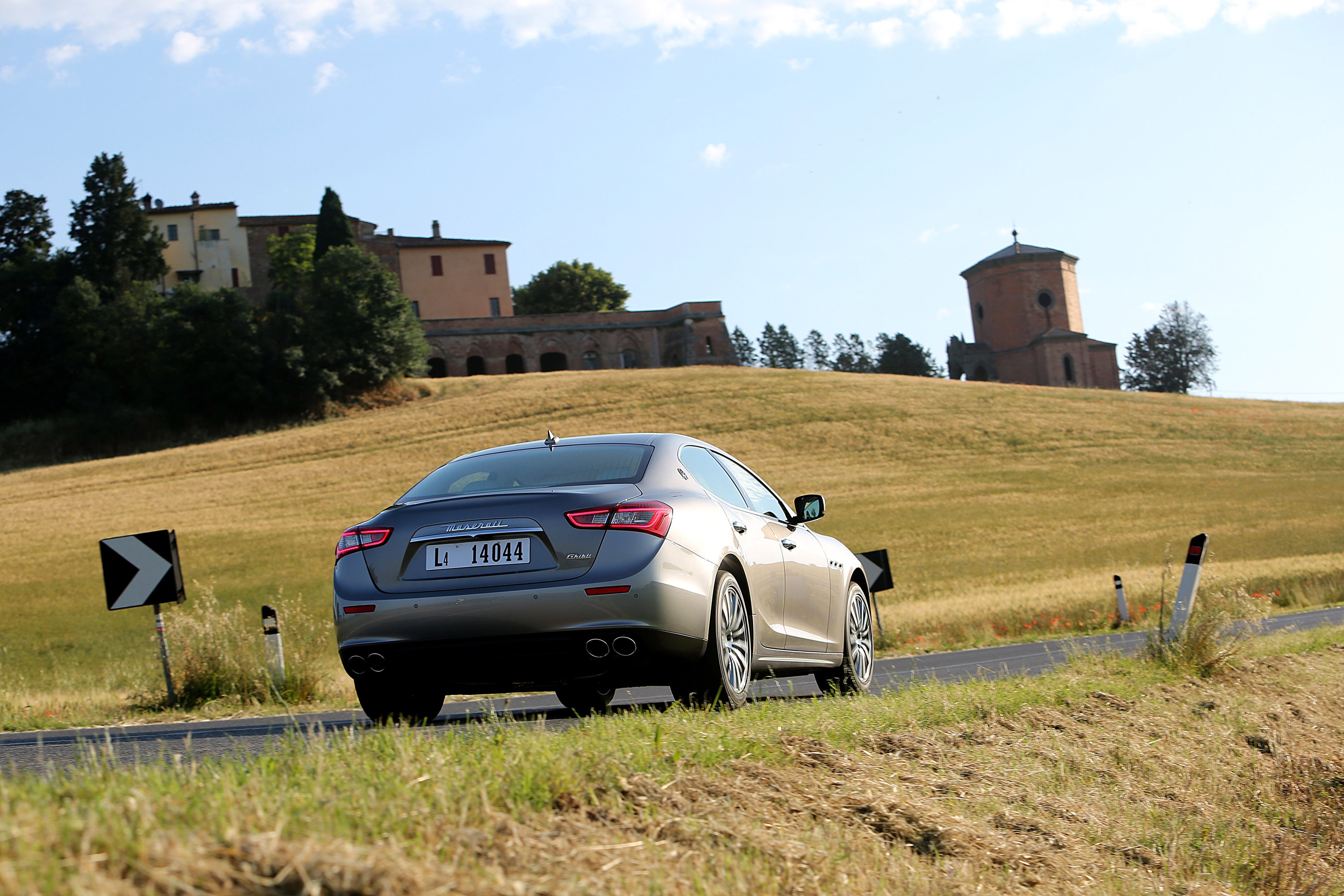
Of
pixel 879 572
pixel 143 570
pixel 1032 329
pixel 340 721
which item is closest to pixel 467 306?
pixel 1032 329

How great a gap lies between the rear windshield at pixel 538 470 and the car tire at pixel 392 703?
103 cm

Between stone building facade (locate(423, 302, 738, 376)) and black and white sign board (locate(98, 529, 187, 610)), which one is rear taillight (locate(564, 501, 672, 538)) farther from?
stone building facade (locate(423, 302, 738, 376))

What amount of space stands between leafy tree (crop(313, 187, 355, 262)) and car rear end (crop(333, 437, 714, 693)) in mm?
86606

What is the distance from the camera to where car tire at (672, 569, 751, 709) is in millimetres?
6023

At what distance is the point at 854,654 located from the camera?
8.50 metres

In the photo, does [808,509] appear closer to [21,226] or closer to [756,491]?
[756,491]

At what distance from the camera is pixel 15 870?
230 cm

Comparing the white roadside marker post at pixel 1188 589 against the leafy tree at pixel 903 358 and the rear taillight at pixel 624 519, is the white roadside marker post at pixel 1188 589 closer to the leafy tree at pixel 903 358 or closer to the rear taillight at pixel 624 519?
the rear taillight at pixel 624 519

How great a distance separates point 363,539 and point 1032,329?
103 m

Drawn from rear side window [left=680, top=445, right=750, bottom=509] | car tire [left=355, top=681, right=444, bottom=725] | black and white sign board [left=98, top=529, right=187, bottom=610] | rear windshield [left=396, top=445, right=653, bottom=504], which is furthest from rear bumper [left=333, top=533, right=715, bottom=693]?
black and white sign board [left=98, top=529, right=187, bottom=610]

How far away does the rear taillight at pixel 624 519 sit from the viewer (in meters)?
5.76

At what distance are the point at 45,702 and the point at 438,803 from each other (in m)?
9.38

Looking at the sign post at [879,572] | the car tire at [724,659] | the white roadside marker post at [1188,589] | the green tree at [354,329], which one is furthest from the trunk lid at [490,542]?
the green tree at [354,329]

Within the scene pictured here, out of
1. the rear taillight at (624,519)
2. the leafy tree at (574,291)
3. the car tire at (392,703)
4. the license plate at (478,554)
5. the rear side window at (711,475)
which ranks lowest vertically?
the car tire at (392,703)
